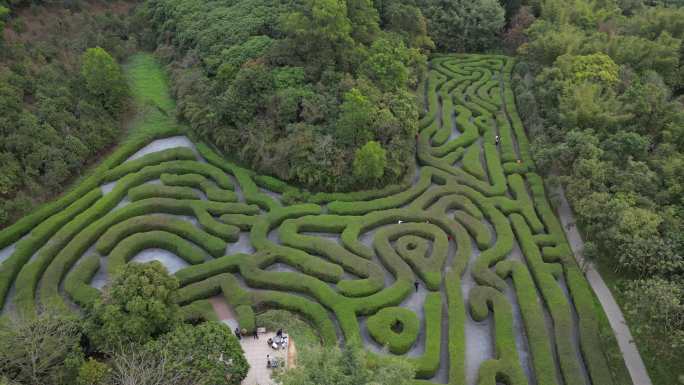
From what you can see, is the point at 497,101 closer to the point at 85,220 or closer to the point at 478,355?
the point at 478,355

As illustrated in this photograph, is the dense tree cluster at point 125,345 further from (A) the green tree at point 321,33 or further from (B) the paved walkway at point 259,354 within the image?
(A) the green tree at point 321,33

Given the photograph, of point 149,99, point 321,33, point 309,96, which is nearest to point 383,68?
point 321,33

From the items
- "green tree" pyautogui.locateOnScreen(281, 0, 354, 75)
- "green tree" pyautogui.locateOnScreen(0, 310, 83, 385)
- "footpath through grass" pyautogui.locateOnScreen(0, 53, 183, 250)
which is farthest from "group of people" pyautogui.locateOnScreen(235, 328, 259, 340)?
"green tree" pyautogui.locateOnScreen(281, 0, 354, 75)

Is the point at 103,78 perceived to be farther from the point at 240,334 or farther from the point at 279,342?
the point at 279,342

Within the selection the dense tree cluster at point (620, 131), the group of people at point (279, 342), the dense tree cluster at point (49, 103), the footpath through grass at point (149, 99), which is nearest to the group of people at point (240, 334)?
the group of people at point (279, 342)

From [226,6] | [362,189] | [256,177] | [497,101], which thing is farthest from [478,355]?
[226,6]
